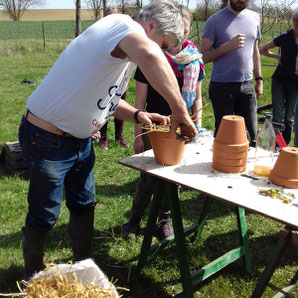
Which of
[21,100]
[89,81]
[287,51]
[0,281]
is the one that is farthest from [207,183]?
[21,100]

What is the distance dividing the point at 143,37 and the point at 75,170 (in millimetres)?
968

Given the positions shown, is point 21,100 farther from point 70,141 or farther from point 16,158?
point 70,141

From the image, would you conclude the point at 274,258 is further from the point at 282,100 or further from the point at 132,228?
the point at 282,100

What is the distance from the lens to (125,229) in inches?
125

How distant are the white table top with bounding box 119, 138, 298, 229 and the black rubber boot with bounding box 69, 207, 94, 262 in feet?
1.59

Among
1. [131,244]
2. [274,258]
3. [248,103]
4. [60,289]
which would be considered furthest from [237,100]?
[60,289]

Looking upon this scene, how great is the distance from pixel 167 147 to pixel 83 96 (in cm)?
59

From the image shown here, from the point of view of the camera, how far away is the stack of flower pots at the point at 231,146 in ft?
6.91

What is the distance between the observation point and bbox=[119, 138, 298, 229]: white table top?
175 centimetres

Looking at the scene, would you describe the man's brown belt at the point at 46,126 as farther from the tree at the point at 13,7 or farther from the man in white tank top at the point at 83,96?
the tree at the point at 13,7

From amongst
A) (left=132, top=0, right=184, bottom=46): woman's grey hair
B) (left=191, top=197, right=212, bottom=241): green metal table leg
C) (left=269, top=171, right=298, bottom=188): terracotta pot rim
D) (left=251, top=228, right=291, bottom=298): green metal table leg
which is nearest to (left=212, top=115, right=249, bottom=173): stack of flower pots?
(left=269, top=171, right=298, bottom=188): terracotta pot rim

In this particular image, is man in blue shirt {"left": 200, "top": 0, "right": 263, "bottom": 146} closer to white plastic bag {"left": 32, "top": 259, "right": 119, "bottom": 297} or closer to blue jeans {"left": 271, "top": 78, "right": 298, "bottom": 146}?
blue jeans {"left": 271, "top": 78, "right": 298, "bottom": 146}

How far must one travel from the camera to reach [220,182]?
203 cm

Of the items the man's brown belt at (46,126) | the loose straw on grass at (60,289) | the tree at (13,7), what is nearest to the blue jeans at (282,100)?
the man's brown belt at (46,126)
